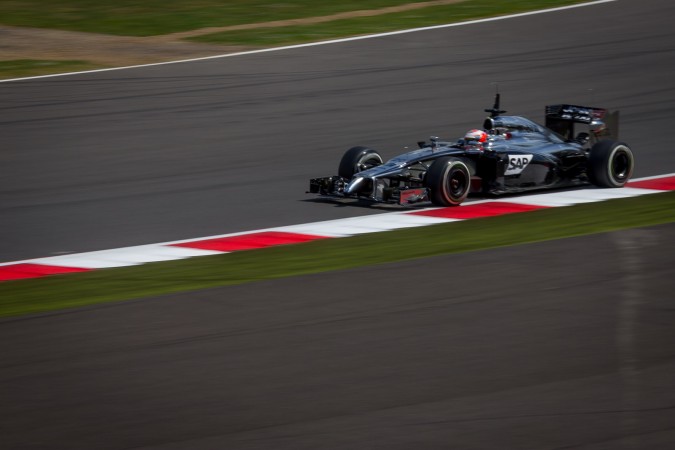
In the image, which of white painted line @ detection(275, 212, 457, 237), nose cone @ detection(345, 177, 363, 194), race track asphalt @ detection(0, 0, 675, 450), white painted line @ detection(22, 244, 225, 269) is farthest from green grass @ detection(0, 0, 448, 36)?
white painted line @ detection(22, 244, 225, 269)

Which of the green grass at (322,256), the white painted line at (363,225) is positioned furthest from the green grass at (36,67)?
the green grass at (322,256)

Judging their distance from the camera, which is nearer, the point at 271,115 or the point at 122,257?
the point at 122,257

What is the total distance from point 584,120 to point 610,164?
83 centimetres

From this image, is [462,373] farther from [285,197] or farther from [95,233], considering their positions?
[285,197]

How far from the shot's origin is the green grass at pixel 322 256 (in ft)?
30.7

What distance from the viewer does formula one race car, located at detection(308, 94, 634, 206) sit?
42.9 ft

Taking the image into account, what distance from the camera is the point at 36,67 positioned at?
2245 centimetres

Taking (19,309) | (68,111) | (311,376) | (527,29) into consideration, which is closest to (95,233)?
(19,309)

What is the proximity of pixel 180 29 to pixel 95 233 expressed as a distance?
14.7 m

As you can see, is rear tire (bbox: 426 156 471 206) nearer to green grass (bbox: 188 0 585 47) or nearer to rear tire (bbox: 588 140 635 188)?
rear tire (bbox: 588 140 635 188)

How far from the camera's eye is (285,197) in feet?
45.6

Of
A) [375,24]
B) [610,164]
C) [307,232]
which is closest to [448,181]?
[307,232]

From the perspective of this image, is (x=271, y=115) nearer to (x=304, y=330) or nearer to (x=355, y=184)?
(x=355, y=184)

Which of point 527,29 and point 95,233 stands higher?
point 527,29
